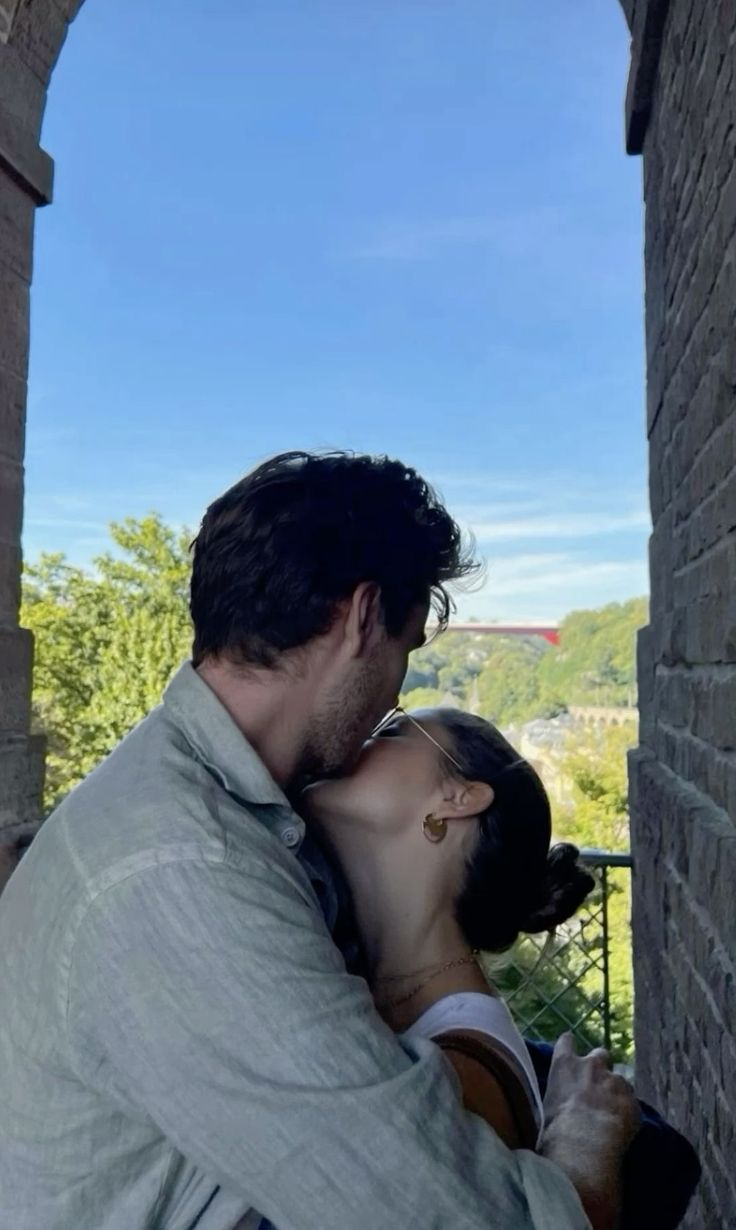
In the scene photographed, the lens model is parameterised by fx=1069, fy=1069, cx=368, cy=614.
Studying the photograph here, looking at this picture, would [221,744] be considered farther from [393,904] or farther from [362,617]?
[393,904]

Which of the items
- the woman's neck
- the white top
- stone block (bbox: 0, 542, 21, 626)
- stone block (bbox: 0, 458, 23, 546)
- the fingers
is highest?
stone block (bbox: 0, 458, 23, 546)

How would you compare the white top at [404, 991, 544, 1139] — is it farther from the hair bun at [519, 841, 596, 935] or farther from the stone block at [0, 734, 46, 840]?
the stone block at [0, 734, 46, 840]

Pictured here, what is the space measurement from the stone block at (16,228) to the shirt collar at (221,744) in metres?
1.85

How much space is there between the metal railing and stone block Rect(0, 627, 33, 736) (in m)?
1.76

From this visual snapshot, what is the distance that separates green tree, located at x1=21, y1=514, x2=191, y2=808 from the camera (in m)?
28.2

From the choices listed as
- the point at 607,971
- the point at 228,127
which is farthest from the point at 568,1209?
the point at 228,127

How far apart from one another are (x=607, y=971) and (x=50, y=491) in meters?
63.7

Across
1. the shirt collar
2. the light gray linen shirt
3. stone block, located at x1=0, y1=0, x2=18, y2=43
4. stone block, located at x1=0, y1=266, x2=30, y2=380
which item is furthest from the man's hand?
stone block, located at x1=0, y1=0, x2=18, y2=43

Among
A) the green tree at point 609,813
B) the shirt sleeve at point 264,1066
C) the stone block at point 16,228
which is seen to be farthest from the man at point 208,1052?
the green tree at point 609,813

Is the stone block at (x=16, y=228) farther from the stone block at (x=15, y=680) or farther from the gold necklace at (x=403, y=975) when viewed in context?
the gold necklace at (x=403, y=975)

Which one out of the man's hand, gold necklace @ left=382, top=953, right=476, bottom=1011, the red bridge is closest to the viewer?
the man's hand

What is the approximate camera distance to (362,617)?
1261mm

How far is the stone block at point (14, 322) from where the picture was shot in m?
2.60

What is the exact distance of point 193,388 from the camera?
59125 mm
